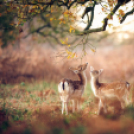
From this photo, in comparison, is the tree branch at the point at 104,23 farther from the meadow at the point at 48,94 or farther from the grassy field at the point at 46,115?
the grassy field at the point at 46,115

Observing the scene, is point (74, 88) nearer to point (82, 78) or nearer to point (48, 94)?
point (82, 78)

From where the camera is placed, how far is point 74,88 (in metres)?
4.27

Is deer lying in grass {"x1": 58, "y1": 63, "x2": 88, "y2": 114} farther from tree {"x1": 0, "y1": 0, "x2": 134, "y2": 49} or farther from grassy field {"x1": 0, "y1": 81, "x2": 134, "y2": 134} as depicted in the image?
tree {"x1": 0, "y1": 0, "x2": 134, "y2": 49}

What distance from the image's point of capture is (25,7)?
458cm

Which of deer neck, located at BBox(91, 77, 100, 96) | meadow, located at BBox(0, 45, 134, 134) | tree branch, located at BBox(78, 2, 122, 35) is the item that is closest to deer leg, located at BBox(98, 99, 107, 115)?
meadow, located at BBox(0, 45, 134, 134)

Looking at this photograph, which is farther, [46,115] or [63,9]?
[63,9]

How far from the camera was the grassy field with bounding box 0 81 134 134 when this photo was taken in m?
3.78

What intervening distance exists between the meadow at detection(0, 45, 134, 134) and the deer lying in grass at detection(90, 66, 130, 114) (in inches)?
6.3

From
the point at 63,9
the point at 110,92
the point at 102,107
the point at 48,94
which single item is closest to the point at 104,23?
the point at 63,9

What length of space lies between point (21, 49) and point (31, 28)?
23.0 inches

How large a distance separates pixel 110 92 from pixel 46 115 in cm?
150

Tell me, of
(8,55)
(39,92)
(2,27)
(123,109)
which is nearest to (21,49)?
(8,55)

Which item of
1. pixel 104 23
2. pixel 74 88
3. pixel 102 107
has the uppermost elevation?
pixel 104 23

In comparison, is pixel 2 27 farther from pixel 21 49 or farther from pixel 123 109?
pixel 123 109
